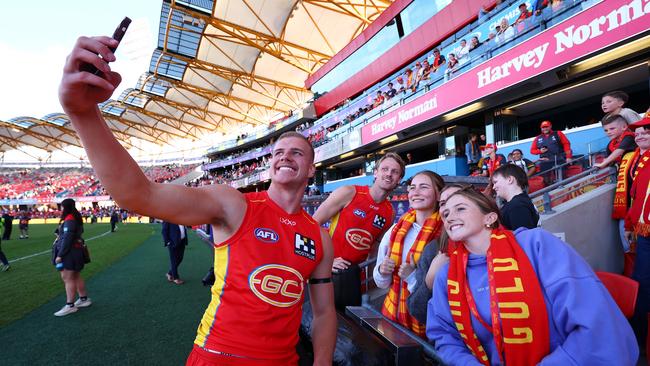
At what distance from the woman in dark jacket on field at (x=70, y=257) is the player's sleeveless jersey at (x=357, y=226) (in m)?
4.49

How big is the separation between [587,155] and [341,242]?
5511mm

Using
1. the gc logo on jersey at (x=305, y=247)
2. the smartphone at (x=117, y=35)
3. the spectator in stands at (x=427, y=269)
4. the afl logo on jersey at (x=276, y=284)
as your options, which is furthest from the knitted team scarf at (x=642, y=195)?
the smartphone at (x=117, y=35)

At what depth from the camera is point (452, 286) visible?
1567 millimetres

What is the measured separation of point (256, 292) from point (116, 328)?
13.4ft

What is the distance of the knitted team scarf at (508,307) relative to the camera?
1329 millimetres

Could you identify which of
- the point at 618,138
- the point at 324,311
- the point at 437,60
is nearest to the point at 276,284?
the point at 324,311

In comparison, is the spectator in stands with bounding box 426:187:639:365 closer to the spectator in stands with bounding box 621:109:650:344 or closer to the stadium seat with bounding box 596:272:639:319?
the stadium seat with bounding box 596:272:639:319

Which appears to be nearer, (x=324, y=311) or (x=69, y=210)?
(x=324, y=311)

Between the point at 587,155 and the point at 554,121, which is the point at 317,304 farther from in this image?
the point at 554,121

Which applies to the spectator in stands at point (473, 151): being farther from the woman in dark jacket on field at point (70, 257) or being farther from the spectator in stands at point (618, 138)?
the woman in dark jacket on field at point (70, 257)

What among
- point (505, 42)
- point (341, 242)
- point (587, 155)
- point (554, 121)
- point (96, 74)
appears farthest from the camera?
point (554, 121)

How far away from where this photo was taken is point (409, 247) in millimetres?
2391

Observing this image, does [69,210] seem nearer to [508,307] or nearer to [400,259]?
[400,259]

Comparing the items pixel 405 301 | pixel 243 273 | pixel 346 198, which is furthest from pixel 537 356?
pixel 346 198
